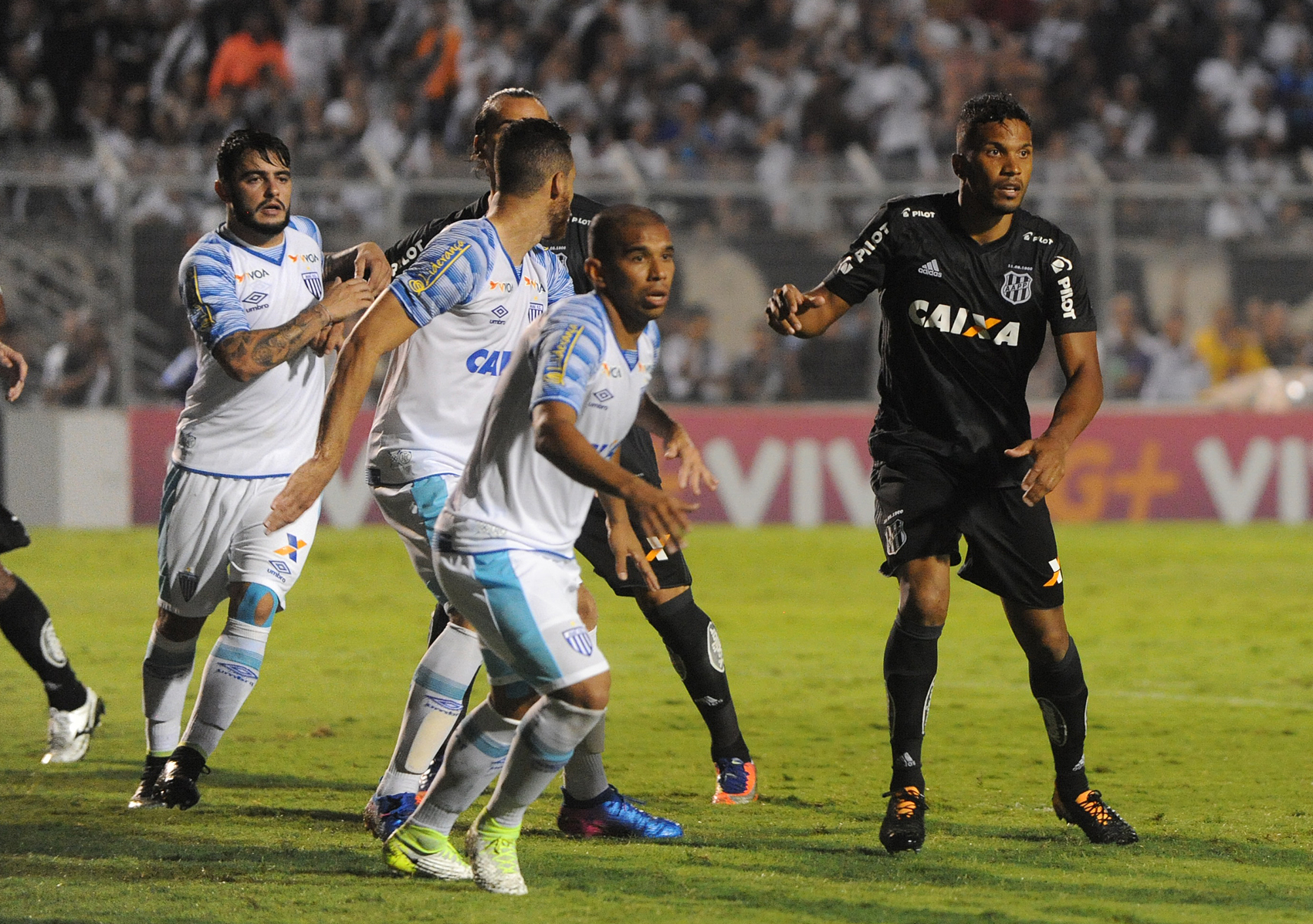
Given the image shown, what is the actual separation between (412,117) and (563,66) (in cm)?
167

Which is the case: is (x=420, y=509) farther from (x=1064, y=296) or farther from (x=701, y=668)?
(x=1064, y=296)

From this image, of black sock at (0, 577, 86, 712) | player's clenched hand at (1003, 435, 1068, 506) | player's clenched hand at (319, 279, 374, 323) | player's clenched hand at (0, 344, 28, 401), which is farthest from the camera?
black sock at (0, 577, 86, 712)

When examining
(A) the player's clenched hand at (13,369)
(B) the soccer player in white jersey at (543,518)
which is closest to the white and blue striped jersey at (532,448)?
(B) the soccer player in white jersey at (543,518)

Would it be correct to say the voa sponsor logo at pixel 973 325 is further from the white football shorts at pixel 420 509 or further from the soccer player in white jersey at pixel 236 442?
the soccer player in white jersey at pixel 236 442

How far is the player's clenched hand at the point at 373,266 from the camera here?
572 centimetres

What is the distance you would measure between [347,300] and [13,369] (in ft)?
4.91

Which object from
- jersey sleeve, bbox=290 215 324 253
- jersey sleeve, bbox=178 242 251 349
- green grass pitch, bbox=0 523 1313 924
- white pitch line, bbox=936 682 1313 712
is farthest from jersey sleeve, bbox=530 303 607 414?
white pitch line, bbox=936 682 1313 712

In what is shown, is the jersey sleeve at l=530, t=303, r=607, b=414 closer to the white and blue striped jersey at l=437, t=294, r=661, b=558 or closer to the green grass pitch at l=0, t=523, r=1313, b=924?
the white and blue striped jersey at l=437, t=294, r=661, b=558

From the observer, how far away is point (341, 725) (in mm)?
7152

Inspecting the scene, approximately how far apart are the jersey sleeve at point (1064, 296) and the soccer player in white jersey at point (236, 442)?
210 centimetres

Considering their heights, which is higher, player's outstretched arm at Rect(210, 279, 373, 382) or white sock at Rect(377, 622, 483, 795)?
player's outstretched arm at Rect(210, 279, 373, 382)

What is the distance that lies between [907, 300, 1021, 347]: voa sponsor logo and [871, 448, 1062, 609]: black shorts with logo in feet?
1.29

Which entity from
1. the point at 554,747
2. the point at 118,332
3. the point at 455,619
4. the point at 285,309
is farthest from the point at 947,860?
the point at 118,332

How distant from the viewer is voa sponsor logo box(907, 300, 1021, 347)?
5.23 meters
